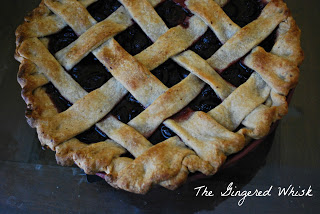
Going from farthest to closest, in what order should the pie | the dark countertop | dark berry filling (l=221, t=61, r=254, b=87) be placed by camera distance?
the dark countertop → dark berry filling (l=221, t=61, r=254, b=87) → the pie

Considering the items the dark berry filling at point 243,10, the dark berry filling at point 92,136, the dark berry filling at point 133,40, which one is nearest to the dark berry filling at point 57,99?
the dark berry filling at point 92,136

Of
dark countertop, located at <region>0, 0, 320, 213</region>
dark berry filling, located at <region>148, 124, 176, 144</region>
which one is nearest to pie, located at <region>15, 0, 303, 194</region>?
dark berry filling, located at <region>148, 124, 176, 144</region>

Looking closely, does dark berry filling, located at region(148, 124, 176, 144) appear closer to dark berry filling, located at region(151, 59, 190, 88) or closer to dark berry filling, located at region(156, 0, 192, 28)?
dark berry filling, located at region(151, 59, 190, 88)

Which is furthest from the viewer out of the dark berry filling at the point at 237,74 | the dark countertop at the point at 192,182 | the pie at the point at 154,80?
the dark countertop at the point at 192,182

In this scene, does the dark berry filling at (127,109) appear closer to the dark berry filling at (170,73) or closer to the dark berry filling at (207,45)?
the dark berry filling at (170,73)

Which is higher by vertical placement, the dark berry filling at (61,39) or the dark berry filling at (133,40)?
the dark berry filling at (61,39)

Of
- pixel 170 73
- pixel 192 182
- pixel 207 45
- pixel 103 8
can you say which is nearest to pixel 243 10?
pixel 207 45
